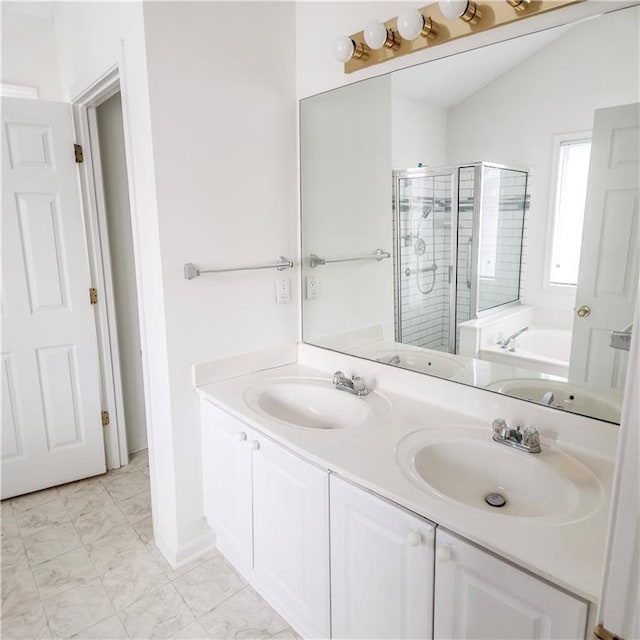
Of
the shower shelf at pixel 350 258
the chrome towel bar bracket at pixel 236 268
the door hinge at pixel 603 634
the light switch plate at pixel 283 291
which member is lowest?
the door hinge at pixel 603 634

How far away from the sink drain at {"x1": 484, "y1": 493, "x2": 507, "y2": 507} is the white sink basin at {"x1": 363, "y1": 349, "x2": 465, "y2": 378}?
45 centimetres

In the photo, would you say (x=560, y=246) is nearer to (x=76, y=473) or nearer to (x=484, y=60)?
(x=484, y=60)

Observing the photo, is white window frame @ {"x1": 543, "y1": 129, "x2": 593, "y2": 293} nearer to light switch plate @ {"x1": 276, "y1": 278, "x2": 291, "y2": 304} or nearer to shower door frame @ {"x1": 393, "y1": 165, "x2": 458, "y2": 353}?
shower door frame @ {"x1": 393, "y1": 165, "x2": 458, "y2": 353}

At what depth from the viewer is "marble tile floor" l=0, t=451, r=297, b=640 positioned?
1729 millimetres

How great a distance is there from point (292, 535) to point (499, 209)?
125 centimetres

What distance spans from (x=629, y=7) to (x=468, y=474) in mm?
1297

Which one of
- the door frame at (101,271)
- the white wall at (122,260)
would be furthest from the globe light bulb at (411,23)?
the white wall at (122,260)

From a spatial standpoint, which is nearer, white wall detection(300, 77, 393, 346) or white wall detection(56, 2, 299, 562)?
white wall detection(56, 2, 299, 562)

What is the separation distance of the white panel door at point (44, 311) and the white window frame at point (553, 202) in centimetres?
228

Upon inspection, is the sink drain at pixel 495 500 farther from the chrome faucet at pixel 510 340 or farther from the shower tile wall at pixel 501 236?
the shower tile wall at pixel 501 236

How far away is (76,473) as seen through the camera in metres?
2.70

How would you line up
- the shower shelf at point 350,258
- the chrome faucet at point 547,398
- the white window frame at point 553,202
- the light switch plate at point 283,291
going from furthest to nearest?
the light switch plate at point 283,291
the shower shelf at point 350,258
the chrome faucet at point 547,398
the white window frame at point 553,202

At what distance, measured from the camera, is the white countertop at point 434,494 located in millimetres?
933

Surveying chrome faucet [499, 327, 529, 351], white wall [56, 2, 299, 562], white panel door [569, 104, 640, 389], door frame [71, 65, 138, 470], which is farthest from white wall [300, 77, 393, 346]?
door frame [71, 65, 138, 470]
